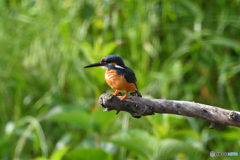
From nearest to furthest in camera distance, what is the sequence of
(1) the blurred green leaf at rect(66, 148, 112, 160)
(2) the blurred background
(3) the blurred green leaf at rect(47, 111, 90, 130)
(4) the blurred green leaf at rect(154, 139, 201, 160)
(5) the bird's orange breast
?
(5) the bird's orange breast, (4) the blurred green leaf at rect(154, 139, 201, 160), (1) the blurred green leaf at rect(66, 148, 112, 160), (3) the blurred green leaf at rect(47, 111, 90, 130), (2) the blurred background

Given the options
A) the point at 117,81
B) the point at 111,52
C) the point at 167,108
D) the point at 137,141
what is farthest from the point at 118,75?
the point at 111,52

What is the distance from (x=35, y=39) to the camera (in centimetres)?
389

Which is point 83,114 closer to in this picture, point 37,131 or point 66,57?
point 37,131

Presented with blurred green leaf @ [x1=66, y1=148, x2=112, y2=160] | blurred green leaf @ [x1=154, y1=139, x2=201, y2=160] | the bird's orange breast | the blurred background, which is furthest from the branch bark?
the blurred background

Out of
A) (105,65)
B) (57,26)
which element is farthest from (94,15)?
(105,65)

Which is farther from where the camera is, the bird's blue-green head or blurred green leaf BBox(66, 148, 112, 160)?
blurred green leaf BBox(66, 148, 112, 160)

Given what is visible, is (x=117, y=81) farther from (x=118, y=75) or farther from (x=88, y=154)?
(x=88, y=154)

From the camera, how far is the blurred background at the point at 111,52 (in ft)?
10.2

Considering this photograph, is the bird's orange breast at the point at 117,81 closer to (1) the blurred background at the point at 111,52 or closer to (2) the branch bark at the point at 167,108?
(2) the branch bark at the point at 167,108

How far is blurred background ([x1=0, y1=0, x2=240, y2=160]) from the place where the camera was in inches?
123

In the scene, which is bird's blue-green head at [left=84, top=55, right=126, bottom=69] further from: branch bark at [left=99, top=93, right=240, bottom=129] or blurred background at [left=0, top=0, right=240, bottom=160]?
blurred background at [left=0, top=0, right=240, bottom=160]

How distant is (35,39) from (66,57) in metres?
0.68

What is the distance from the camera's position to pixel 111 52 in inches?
126

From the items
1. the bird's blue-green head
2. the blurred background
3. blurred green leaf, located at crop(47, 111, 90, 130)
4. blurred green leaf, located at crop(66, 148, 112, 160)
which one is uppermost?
the blurred background
